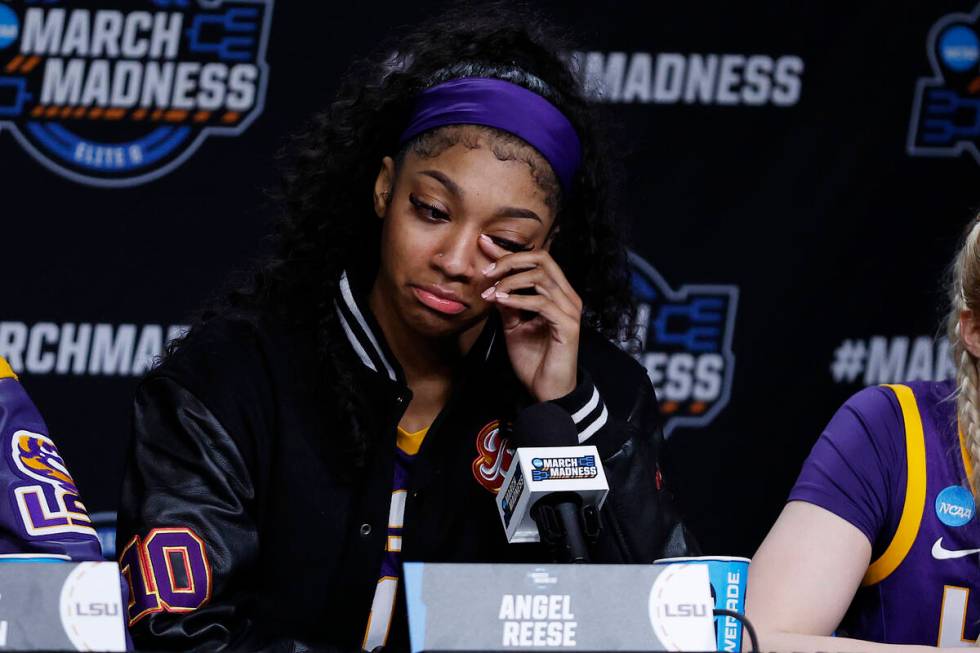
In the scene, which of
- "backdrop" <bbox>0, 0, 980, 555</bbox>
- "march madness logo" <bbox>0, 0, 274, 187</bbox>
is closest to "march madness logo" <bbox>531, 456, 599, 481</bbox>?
"backdrop" <bbox>0, 0, 980, 555</bbox>

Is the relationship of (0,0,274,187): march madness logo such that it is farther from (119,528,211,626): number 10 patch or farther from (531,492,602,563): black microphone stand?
(531,492,602,563): black microphone stand

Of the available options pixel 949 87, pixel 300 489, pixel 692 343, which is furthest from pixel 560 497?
pixel 949 87

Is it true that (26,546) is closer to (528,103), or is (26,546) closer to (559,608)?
(559,608)

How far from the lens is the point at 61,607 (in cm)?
121

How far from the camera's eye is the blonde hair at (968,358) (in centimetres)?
206

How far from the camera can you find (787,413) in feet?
9.95

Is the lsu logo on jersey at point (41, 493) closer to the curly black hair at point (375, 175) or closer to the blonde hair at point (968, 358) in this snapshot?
the curly black hair at point (375, 175)

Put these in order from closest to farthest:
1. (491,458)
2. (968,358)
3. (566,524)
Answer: (566,524) → (491,458) → (968,358)

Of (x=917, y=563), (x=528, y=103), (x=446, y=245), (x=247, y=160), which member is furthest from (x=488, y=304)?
(x=247, y=160)

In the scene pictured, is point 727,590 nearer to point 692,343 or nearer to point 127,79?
point 692,343

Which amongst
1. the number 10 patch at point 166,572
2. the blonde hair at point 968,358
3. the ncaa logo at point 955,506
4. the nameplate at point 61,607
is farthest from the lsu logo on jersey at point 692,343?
the nameplate at point 61,607

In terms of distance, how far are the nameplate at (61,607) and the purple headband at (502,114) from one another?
3.10 feet

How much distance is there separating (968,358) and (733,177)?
981 millimetres

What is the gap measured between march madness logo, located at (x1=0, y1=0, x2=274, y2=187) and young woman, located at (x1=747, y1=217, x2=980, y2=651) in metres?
1.50
